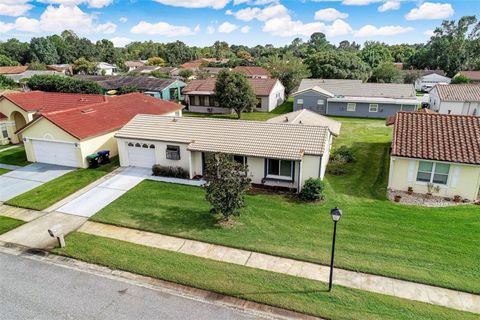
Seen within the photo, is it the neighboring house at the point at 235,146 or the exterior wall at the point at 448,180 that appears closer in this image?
the exterior wall at the point at 448,180

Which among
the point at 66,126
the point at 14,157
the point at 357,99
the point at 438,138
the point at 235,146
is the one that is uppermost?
the point at 66,126

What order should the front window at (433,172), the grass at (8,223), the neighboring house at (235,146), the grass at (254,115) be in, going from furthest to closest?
1. the grass at (254,115)
2. the neighboring house at (235,146)
3. the front window at (433,172)
4. the grass at (8,223)

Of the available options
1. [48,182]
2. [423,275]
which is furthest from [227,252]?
[48,182]

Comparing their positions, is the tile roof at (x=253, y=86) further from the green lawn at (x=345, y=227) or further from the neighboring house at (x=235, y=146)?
the green lawn at (x=345, y=227)

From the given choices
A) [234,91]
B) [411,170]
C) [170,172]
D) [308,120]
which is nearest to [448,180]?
[411,170]

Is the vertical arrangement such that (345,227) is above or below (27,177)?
below

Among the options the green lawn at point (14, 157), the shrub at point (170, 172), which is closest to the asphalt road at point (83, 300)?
the shrub at point (170, 172)

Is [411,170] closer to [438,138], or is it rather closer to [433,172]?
[433,172]
